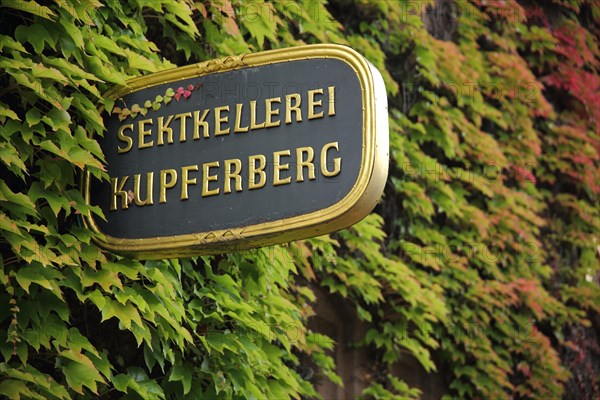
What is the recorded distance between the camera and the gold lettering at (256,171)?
3857 millimetres

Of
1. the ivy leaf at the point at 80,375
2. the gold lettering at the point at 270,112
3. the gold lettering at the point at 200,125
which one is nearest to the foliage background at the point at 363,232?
the ivy leaf at the point at 80,375

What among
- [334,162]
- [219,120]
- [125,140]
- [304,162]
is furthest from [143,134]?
[334,162]

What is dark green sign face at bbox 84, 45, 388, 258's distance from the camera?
375cm

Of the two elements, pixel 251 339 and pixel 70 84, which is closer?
pixel 70 84

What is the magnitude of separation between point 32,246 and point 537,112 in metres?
7.17

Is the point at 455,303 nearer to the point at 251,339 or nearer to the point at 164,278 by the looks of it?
the point at 251,339

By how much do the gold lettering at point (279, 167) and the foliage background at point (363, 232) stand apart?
767 millimetres

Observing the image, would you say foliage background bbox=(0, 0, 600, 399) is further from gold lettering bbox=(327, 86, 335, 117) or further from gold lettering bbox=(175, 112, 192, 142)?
gold lettering bbox=(327, 86, 335, 117)

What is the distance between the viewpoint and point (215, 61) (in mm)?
4207

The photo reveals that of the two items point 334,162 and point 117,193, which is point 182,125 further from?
point 334,162

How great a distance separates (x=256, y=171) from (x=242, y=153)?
0.35 ft

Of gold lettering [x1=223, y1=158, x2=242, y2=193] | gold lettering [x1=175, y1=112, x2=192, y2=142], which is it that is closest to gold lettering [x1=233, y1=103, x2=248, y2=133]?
gold lettering [x1=223, y1=158, x2=242, y2=193]

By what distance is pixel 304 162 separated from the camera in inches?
150

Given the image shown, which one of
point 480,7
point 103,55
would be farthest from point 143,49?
point 480,7
